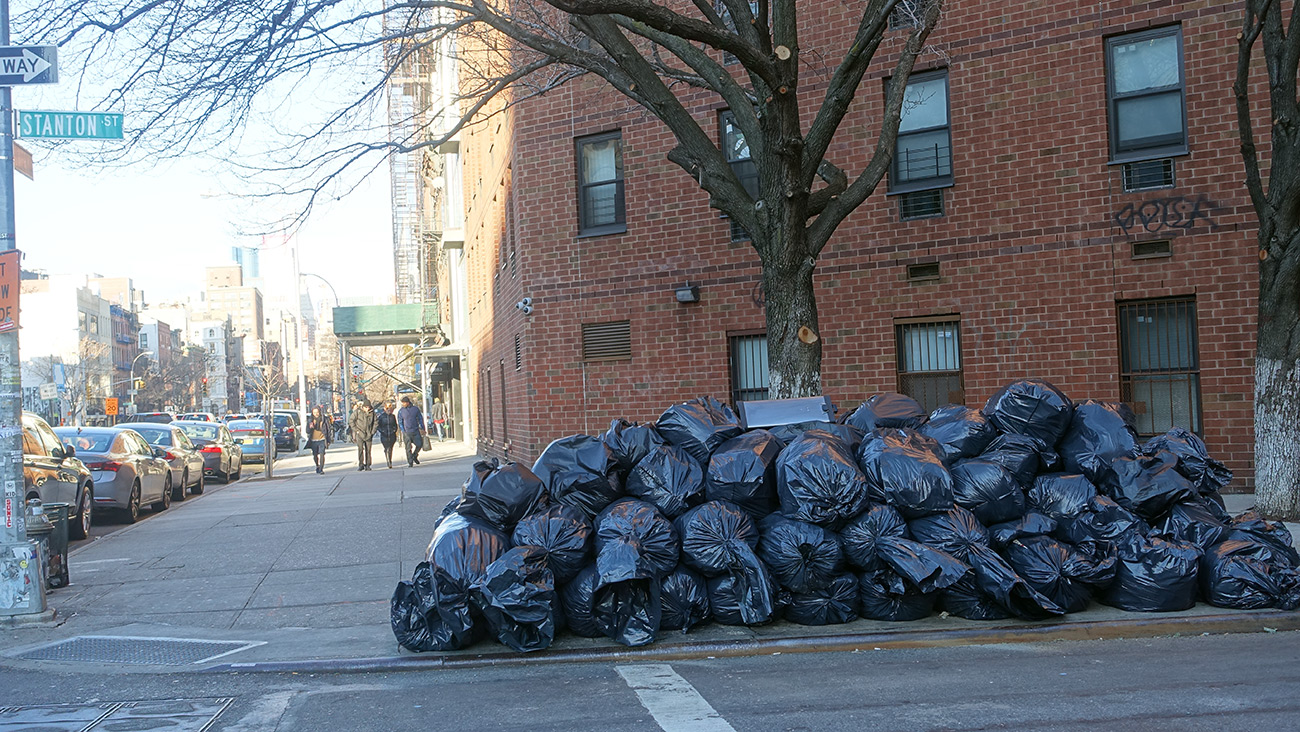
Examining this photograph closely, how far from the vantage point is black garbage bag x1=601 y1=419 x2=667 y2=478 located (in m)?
7.48

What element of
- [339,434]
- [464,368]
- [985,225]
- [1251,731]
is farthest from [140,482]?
[339,434]

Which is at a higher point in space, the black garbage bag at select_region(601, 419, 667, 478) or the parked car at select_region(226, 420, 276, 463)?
the black garbage bag at select_region(601, 419, 667, 478)

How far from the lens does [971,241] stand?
13523mm

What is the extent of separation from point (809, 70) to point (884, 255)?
9.47 feet

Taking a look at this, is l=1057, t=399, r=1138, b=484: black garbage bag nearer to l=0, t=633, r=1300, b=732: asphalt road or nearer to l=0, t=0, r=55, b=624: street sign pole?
l=0, t=633, r=1300, b=732: asphalt road

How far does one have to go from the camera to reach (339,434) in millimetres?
62656

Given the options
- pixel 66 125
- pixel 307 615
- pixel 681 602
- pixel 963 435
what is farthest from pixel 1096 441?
pixel 66 125

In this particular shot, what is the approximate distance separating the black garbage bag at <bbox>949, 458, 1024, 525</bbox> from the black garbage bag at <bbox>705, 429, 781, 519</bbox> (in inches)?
50.6

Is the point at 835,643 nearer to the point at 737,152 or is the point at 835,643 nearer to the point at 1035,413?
the point at 1035,413

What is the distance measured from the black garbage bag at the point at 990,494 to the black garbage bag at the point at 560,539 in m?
2.59

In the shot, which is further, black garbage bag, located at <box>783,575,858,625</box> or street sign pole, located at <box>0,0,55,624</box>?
street sign pole, located at <box>0,0,55,624</box>

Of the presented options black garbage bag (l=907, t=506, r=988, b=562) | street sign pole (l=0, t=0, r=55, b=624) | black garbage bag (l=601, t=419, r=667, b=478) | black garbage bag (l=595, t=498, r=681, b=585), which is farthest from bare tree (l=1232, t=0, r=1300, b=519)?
street sign pole (l=0, t=0, r=55, b=624)

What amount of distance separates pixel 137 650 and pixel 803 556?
448cm

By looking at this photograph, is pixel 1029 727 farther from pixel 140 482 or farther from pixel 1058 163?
pixel 140 482
